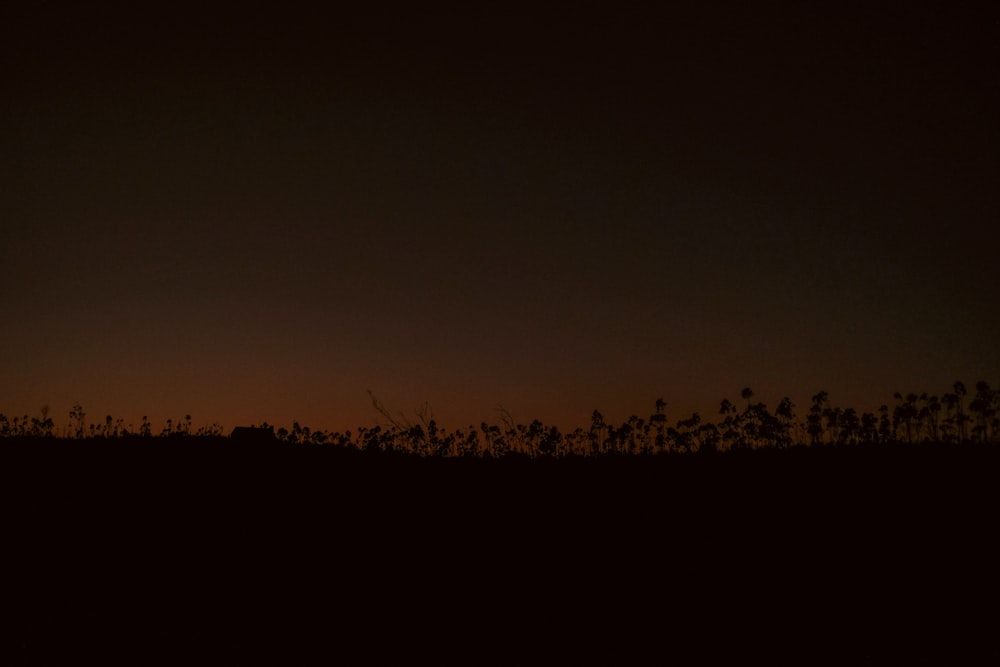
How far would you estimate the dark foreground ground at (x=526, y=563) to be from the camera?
10.6 m

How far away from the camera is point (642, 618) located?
36.7 ft

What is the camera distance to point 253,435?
22.8 m

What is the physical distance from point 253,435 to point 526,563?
1298 cm

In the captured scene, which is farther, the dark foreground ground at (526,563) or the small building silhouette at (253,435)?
the small building silhouette at (253,435)

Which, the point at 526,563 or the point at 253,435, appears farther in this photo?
the point at 253,435

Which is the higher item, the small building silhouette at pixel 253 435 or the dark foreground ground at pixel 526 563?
the small building silhouette at pixel 253 435

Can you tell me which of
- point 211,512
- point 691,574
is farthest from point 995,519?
point 211,512

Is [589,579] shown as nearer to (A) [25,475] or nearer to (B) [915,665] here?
(B) [915,665]

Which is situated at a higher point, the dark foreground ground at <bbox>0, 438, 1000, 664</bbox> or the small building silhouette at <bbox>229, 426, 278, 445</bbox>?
the small building silhouette at <bbox>229, 426, 278, 445</bbox>

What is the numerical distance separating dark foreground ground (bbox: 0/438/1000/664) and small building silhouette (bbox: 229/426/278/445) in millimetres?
4173

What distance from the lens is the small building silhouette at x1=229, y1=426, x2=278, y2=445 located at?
22.1 meters

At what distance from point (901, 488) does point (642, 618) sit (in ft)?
20.7

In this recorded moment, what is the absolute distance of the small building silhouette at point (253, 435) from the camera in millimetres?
22081

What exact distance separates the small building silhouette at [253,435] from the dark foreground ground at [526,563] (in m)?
4.17
